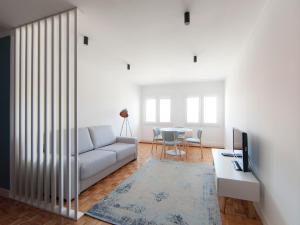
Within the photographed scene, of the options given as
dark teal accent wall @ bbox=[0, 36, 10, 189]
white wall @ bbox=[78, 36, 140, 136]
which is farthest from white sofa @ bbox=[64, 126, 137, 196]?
dark teal accent wall @ bbox=[0, 36, 10, 189]

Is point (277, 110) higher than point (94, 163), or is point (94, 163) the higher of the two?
point (277, 110)

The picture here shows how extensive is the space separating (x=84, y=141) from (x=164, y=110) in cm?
378

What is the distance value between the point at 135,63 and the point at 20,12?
222cm

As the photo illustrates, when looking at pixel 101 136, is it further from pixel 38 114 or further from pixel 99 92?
pixel 38 114

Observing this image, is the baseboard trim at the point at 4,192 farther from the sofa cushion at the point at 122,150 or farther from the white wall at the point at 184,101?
the white wall at the point at 184,101

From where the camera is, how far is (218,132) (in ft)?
18.3

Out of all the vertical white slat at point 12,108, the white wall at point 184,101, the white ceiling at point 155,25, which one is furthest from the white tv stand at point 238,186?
the white wall at point 184,101

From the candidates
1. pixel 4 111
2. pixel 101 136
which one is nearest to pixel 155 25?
pixel 4 111

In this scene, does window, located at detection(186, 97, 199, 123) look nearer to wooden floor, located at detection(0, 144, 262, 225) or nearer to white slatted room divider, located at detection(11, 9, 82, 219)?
wooden floor, located at detection(0, 144, 262, 225)

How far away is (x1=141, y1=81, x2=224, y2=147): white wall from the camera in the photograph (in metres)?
5.55

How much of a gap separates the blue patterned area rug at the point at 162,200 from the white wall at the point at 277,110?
2.39 ft

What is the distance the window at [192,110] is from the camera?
5.86 m

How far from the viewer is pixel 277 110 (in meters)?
1.46

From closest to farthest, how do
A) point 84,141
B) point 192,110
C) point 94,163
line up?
point 94,163 → point 84,141 → point 192,110
